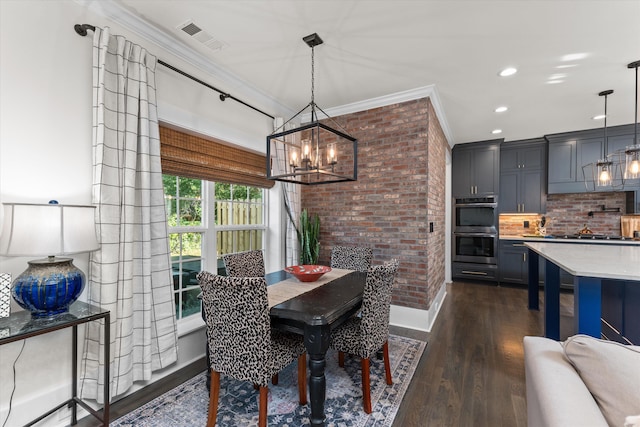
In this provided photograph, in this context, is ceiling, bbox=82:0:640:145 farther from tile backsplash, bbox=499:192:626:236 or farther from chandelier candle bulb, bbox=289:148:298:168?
tile backsplash, bbox=499:192:626:236

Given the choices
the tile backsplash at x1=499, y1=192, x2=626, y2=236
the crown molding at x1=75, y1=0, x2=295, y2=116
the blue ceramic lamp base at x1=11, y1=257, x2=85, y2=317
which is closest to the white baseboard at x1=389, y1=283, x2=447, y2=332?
the crown molding at x1=75, y1=0, x2=295, y2=116

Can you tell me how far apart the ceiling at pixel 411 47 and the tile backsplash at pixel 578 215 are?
1.95 meters

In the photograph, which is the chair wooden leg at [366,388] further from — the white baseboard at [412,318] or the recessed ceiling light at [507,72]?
the recessed ceiling light at [507,72]

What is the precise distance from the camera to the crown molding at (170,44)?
1.93m

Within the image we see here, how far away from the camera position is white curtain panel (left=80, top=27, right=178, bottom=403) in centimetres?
183

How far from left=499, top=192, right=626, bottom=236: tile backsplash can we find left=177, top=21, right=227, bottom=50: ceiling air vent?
18.9ft

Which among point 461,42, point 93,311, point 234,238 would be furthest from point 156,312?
point 461,42

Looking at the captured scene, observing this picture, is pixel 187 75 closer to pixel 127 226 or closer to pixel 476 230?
pixel 127 226

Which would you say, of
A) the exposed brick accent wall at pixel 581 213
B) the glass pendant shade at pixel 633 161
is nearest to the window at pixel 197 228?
the glass pendant shade at pixel 633 161

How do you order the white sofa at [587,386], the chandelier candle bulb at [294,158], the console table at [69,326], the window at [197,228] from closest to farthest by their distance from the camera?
the white sofa at [587,386] < the console table at [69,326] < the chandelier candle bulb at [294,158] < the window at [197,228]

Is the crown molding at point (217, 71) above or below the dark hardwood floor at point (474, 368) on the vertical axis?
above

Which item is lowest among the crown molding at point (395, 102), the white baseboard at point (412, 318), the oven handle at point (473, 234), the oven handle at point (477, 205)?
the white baseboard at point (412, 318)

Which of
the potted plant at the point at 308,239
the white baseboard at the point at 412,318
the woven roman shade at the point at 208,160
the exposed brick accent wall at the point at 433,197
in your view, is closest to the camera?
the woven roman shade at the point at 208,160

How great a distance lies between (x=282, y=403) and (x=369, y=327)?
0.80m
